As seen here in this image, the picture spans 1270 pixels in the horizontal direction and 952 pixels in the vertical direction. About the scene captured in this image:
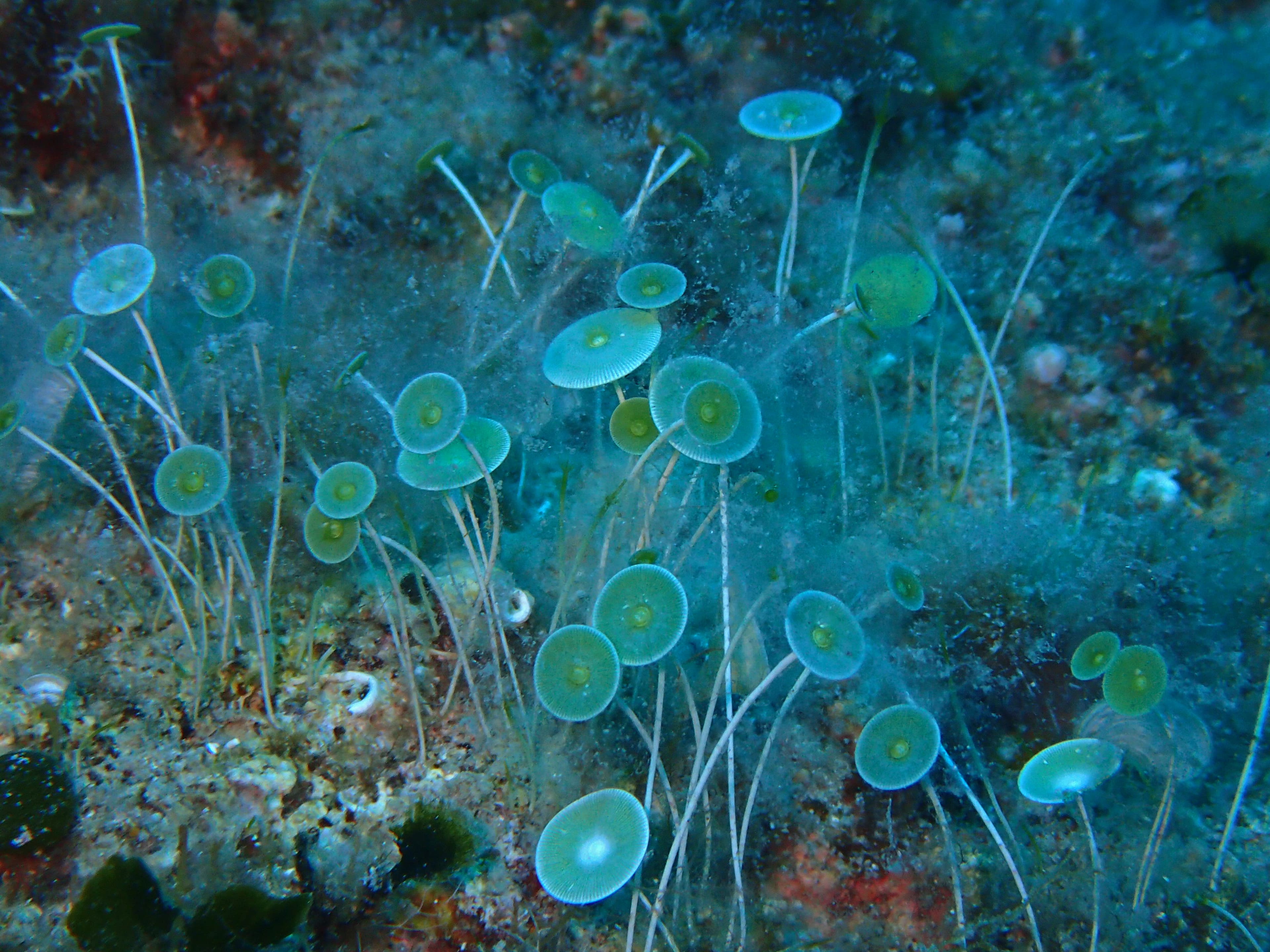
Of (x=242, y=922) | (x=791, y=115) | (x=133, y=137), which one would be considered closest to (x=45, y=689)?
(x=242, y=922)

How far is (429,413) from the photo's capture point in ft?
7.39

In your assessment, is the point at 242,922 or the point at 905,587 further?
the point at 905,587

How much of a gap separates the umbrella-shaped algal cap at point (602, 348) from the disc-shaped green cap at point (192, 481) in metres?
1.31

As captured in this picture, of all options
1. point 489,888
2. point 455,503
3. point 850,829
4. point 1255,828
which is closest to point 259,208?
point 455,503

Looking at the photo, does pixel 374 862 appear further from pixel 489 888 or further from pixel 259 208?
pixel 259 208

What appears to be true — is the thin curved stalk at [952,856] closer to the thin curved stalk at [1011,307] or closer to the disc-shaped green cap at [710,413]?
the thin curved stalk at [1011,307]

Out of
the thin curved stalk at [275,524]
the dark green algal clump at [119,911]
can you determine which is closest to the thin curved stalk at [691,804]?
the dark green algal clump at [119,911]

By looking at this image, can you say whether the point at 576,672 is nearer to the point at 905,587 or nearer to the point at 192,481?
the point at 905,587

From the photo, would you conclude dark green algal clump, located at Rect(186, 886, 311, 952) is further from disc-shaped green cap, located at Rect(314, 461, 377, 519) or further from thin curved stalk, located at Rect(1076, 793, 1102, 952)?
thin curved stalk, located at Rect(1076, 793, 1102, 952)

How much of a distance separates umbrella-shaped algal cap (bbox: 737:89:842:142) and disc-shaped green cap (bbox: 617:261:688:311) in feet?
2.08

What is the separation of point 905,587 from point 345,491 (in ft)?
7.08

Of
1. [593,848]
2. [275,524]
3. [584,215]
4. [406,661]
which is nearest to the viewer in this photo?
[593,848]

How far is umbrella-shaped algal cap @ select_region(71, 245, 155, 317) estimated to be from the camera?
2.33 m

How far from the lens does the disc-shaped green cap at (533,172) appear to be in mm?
2732
